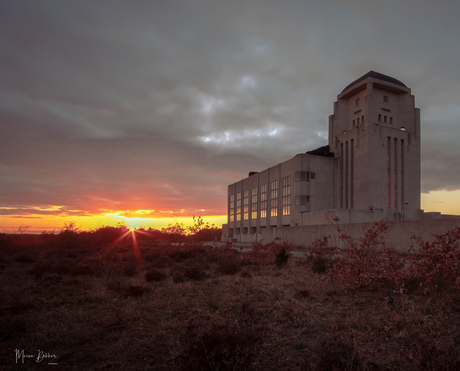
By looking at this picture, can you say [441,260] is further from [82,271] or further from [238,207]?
[238,207]

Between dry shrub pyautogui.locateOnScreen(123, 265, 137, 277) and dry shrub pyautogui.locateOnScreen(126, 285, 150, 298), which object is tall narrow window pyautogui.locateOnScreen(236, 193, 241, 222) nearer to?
dry shrub pyautogui.locateOnScreen(123, 265, 137, 277)

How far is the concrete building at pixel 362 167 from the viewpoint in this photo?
48562 millimetres

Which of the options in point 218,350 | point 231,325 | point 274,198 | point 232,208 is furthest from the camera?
point 232,208

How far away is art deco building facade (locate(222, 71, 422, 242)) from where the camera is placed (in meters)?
48.7

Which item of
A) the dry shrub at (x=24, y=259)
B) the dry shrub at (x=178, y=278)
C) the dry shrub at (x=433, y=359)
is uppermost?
the dry shrub at (x=433, y=359)

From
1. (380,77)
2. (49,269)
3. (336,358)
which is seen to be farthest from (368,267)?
(380,77)

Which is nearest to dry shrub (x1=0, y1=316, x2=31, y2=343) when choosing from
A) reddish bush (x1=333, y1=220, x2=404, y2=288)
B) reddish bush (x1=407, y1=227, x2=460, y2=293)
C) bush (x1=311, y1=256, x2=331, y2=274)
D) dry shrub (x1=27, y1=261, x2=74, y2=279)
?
dry shrub (x1=27, y1=261, x2=74, y2=279)

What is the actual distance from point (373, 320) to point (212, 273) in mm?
9855

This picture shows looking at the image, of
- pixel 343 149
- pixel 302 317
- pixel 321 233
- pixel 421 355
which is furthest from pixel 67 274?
pixel 343 149

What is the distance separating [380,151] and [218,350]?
170ft

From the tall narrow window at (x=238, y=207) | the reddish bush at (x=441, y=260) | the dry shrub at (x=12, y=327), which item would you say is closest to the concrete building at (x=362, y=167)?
the tall narrow window at (x=238, y=207)

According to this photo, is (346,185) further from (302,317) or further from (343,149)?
(302,317)

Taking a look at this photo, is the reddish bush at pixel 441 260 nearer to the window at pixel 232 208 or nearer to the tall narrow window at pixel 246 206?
the tall narrow window at pixel 246 206

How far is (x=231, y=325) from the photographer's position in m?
5.79
